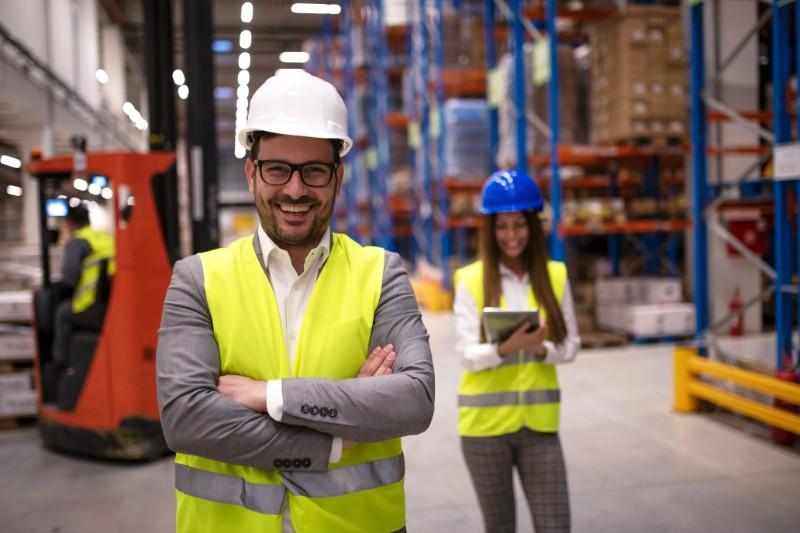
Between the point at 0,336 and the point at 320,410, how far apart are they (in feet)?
19.4

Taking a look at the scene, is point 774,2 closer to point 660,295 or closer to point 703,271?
point 703,271

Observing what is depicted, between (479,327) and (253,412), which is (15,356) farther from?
(253,412)

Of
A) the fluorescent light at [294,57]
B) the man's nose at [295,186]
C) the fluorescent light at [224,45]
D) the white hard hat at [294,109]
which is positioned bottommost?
the man's nose at [295,186]

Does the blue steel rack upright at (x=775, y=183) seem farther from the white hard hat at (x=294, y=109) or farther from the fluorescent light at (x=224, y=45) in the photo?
the fluorescent light at (x=224, y=45)

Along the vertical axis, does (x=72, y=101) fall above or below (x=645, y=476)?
above

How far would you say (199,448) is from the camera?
5.51 ft

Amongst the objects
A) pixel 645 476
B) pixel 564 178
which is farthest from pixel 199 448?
pixel 564 178

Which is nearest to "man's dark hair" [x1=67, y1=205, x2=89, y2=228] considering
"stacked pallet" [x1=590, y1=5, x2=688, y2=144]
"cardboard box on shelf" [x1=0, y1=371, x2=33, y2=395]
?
"cardboard box on shelf" [x1=0, y1=371, x2=33, y2=395]

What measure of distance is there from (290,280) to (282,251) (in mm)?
75

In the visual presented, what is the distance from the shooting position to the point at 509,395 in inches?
115

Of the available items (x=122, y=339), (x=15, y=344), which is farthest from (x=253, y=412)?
(x=15, y=344)

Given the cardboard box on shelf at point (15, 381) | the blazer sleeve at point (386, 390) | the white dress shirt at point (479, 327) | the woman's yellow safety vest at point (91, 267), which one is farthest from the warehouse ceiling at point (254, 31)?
the blazer sleeve at point (386, 390)

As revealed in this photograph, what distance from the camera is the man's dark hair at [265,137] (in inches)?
72.4

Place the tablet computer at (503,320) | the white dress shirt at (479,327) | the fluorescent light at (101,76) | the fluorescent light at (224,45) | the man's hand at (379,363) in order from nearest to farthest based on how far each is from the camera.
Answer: the man's hand at (379,363) < the tablet computer at (503,320) < the white dress shirt at (479,327) < the fluorescent light at (224,45) < the fluorescent light at (101,76)
